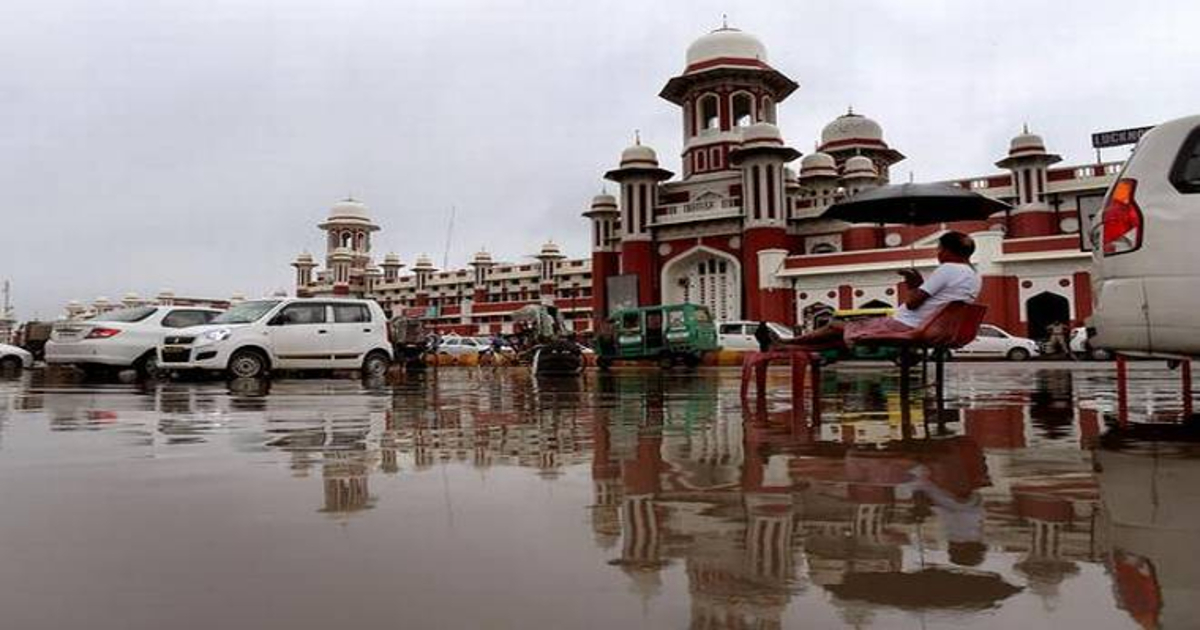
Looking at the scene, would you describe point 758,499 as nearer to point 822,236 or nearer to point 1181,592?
point 1181,592

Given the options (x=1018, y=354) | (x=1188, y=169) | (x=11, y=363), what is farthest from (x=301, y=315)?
(x=1018, y=354)

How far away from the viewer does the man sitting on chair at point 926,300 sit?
18.3 feet

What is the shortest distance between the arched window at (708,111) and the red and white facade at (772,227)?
0.21ft

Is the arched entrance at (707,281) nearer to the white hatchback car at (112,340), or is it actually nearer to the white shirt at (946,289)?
the white hatchback car at (112,340)

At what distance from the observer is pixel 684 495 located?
273 cm

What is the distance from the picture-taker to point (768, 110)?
39594mm

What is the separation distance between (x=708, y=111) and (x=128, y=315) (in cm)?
3068

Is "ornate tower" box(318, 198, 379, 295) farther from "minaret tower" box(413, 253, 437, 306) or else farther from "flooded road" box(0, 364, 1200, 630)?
"flooded road" box(0, 364, 1200, 630)

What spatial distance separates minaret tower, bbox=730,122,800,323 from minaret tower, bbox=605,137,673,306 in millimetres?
4498

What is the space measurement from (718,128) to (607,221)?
7175mm

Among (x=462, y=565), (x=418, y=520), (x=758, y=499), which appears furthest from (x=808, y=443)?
(x=462, y=565)

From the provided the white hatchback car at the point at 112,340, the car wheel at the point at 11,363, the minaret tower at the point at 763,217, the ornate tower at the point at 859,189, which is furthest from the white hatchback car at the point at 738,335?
the car wheel at the point at 11,363

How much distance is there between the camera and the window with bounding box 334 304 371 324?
42.7 ft

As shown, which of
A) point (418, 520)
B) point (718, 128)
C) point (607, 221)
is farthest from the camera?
point (607, 221)
